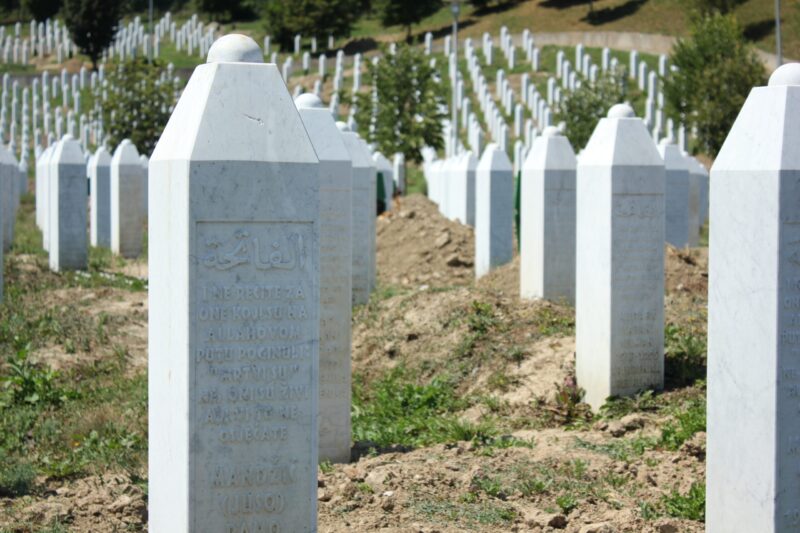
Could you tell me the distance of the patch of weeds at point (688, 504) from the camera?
611 centimetres

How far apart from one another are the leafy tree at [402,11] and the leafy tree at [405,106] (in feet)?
103

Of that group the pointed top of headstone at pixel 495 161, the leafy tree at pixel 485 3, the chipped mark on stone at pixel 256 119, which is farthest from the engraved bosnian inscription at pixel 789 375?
the leafy tree at pixel 485 3

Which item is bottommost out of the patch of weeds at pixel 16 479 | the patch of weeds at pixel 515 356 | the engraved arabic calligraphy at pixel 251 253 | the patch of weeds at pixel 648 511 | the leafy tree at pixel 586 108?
the patch of weeds at pixel 648 511

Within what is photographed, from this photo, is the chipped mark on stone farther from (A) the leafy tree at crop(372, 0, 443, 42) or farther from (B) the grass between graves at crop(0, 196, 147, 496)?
(A) the leafy tree at crop(372, 0, 443, 42)

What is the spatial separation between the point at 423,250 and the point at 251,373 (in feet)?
47.6

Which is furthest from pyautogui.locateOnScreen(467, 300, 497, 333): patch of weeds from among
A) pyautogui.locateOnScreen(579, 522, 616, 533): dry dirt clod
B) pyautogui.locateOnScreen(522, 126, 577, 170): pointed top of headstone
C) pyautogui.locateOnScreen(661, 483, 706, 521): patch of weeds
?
pyautogui.locateOnScreen(579, 522, 616, 533): dry dirt clod

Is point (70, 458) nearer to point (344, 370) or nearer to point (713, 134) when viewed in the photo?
point (344, 370)

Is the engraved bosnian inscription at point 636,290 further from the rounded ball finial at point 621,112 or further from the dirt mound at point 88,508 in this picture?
the dirt mound at point 88,508

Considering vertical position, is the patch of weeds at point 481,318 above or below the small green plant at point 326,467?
above

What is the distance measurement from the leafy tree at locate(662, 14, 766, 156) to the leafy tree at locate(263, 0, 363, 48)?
2805cm

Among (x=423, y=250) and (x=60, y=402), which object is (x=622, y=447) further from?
(x=423, y=250)

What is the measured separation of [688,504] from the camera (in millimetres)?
6180

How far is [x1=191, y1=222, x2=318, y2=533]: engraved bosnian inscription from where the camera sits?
14.6 ft

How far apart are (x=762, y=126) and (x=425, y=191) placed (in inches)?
1212
